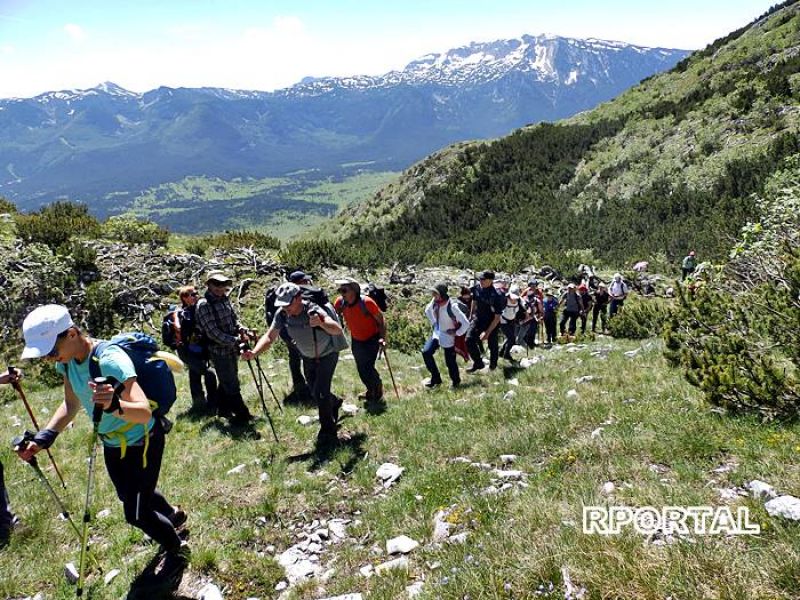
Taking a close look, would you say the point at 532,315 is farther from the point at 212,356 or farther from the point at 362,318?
the point at 212,356

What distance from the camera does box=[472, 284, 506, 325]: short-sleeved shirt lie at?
11.8 meters

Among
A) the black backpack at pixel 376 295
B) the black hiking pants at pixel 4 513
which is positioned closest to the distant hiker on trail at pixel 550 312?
the black backpack at pixel 376 295

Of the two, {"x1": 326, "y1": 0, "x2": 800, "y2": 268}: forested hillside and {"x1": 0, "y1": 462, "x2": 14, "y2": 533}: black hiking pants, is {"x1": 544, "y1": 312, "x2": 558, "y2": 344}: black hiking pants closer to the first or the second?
{"x1": 326, "y1": 0, "x2": 800, "y2": 268}: forested hillside

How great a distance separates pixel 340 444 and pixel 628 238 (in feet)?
113

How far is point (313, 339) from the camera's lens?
7.49m

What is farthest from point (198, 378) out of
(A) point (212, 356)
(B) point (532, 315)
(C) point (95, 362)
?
(B) point (532, 315)

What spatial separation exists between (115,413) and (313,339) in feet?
12.0

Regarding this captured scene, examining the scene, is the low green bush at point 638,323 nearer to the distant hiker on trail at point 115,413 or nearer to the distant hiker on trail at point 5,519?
the distant hiker on trail at point 115,413

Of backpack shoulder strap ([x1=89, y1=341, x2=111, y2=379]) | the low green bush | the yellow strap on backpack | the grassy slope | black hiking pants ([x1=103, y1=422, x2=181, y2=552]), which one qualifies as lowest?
the low green bush

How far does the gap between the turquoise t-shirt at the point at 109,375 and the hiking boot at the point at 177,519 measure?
1279 millimetres

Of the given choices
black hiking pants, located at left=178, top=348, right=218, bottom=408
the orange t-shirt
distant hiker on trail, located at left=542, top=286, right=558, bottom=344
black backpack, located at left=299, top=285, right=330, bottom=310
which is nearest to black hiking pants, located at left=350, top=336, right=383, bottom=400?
the orange t-shirt

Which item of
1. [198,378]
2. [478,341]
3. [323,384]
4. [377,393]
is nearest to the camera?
[323,384]

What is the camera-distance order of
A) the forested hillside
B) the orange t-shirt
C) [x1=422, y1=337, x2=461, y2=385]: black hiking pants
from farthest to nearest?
1. the forested hillside
2. [x1=422, y1=337, x2=461, y2=385]: black hiking pants
3. the orange t-shirt

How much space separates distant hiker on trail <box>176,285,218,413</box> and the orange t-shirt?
9.54 ft
